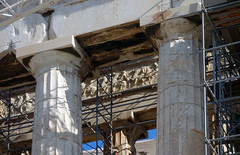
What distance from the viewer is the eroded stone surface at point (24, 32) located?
2414 centimetres

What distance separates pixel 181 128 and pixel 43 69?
484cm

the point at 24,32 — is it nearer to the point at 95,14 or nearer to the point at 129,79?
the point at 95,14

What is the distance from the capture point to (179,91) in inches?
835

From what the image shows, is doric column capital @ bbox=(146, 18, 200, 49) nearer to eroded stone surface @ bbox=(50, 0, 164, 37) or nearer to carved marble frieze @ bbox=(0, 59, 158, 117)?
eroded stone surface @ bbox=(50, 0, 164, 37)

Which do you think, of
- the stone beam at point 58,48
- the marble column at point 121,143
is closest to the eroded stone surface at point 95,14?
the stone beam at point 58,48

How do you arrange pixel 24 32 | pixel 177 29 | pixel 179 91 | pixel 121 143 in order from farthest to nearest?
Answer: pixel 121 143
pixel 24 32
pixel 177 29
pixel 179 91

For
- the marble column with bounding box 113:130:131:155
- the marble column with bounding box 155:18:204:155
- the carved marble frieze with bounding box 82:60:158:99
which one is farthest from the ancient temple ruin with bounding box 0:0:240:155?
the marble column with bounding box 113:130:131:155

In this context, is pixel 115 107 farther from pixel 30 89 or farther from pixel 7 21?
pixel 7 21

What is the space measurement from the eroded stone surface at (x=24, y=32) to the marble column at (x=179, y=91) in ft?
11.6

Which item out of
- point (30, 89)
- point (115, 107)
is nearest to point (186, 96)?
point (115, 107)

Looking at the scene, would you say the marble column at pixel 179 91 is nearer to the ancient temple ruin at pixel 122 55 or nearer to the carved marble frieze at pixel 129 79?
the ancient temple ruin at pixel 122 55

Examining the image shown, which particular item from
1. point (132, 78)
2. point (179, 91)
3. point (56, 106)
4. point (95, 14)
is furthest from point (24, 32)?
point (132, 78)

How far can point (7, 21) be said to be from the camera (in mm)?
24484

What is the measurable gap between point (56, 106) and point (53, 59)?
1448 millimetres
